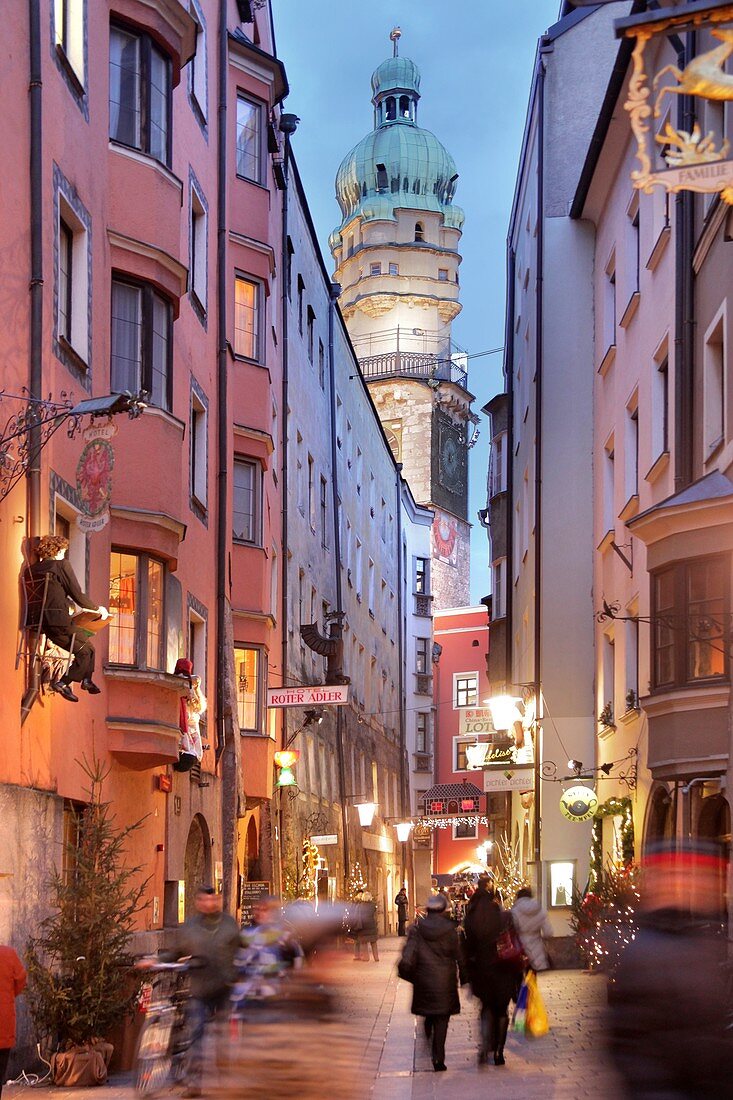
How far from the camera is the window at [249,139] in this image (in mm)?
29812

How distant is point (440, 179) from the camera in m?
106

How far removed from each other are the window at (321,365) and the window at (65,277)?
24.8 m

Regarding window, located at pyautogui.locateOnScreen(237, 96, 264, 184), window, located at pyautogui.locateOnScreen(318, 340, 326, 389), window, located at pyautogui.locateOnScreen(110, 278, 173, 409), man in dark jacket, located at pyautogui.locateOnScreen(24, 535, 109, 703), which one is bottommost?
man in dark jacket, located at pyautogui.locateOnScreen(24, 535, 109, 703)

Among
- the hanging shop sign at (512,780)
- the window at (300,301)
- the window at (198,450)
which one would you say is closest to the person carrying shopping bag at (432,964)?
the window at (198,450)

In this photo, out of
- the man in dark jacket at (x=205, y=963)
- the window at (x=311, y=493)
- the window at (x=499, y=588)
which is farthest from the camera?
the window at (x=499, y=588)

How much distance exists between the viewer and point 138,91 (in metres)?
20.6

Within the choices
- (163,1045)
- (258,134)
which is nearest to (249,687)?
(258,134)

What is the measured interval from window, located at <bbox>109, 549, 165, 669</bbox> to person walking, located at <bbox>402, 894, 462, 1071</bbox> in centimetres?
568

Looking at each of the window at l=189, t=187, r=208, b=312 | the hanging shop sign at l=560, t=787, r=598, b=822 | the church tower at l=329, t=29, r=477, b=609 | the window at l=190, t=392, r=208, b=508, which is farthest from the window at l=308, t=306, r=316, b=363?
the church tower at l=329, t=29, r=477, b=609

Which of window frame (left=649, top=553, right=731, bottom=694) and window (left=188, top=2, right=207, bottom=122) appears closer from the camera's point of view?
window frame (left=649, top=553, right=731, bottom=694)

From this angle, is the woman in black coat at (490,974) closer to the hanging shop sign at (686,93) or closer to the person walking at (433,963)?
the person walking at (433,963)

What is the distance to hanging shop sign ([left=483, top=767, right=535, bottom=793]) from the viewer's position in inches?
1270

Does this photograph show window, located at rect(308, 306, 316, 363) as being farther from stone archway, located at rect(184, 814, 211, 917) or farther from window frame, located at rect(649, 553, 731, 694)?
window frame, located at rect(649, 553, 731, 694)

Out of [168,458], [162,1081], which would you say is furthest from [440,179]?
[162,1081]
